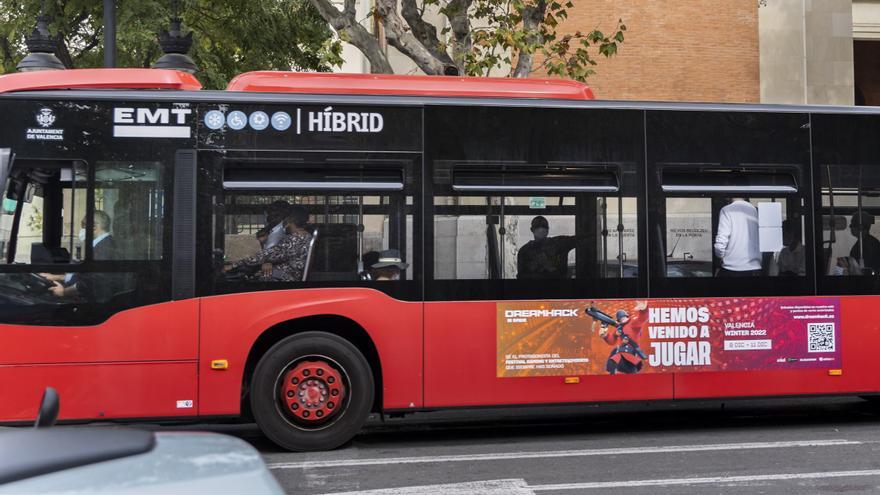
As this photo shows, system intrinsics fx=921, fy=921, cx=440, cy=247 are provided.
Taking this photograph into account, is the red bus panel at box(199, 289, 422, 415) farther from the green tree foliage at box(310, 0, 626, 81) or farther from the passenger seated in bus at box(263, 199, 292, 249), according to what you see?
the green tree foliage at box(310, 0, 626, 81)

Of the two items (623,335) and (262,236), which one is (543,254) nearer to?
(623,335)

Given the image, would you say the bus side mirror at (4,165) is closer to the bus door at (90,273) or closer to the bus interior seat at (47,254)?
the bus door at (90,273)

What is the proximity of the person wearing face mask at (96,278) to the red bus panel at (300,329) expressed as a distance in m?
0.79

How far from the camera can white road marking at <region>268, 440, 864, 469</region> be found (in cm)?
727

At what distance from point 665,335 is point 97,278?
4.84 metres

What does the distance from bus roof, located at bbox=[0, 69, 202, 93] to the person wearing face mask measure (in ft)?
3.69

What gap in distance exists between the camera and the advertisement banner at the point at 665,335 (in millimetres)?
7949

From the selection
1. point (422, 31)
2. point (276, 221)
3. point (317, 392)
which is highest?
point (422, 31)

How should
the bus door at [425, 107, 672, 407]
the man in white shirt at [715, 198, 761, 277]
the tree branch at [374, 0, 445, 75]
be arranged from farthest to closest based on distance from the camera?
the tree branch at [374, 0, 445, 75] < the man in white shirt at [715, 198, 761, 277] < the bus door at [425, 107, 672, 407]

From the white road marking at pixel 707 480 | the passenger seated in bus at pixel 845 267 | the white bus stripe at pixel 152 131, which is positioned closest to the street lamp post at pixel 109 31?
the white bus stripe at pixel 152 131

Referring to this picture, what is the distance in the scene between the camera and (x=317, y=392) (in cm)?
773

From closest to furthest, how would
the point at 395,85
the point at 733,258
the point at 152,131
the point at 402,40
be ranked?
1. the point at 152,131
2. the point at 395,85
3. the point at 733,258
4. the point at 402,40

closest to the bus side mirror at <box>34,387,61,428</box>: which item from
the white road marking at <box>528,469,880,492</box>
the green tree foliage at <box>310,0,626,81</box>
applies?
the white road marking at <box>528,469,880,492</box>

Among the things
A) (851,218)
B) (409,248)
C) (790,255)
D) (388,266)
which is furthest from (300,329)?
(851,218)
